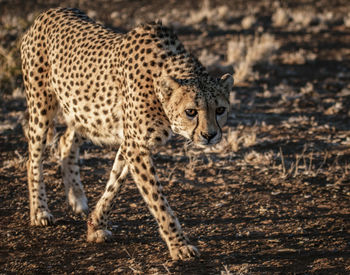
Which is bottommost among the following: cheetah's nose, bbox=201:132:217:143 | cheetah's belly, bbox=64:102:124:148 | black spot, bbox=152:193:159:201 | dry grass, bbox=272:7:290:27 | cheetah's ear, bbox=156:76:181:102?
dry grass, bbox=272:7:290:27

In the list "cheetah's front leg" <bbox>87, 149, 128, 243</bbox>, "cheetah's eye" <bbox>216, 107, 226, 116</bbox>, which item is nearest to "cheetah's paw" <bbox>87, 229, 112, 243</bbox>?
"cheetah's front leg" <bbox>87, 149, 128, 243</bbox>

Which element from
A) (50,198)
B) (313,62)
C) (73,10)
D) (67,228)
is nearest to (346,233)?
(67,228)

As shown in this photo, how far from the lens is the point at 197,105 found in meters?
3.41

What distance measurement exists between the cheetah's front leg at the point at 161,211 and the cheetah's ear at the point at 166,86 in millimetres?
437

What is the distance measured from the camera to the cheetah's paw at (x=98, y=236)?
4090mm

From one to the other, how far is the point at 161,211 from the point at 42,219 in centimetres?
126

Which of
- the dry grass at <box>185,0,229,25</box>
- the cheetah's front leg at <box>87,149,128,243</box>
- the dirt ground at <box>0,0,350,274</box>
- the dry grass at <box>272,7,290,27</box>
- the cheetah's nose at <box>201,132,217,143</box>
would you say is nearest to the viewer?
the cheetah's nose at <box>201,132,217,143</box>

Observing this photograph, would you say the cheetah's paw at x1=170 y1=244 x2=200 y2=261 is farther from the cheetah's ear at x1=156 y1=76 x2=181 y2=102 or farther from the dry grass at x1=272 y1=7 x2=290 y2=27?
the dry grass at x1=272 y1=7 x2=290 y2=27

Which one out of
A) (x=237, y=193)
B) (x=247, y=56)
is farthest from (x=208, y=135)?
(x=247, y=56)

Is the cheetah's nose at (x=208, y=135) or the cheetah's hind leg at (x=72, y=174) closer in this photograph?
the cheetah's nose at (x=208, y=135)

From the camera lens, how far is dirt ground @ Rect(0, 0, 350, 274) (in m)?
3.81

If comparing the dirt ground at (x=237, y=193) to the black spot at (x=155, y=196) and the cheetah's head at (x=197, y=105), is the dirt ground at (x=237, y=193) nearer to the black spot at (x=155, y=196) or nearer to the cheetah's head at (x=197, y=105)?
the black spot at (x=155, y=196)

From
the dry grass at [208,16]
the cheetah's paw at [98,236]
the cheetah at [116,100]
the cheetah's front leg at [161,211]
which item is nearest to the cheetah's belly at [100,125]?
the cheetah at [116,100]

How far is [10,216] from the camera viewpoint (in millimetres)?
4664
